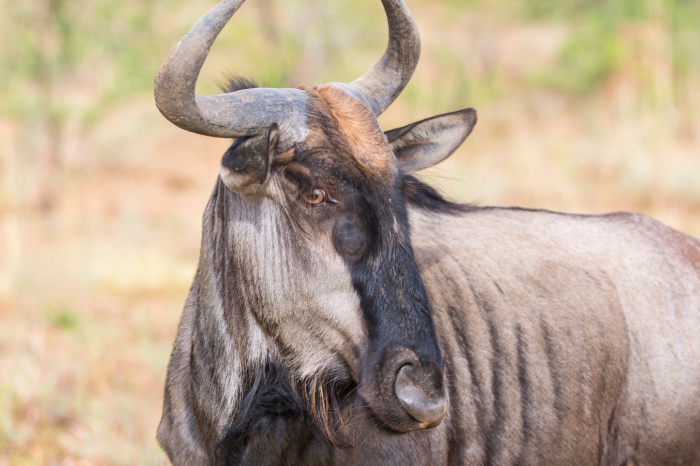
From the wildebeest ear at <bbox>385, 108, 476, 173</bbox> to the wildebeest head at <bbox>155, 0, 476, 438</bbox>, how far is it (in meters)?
0.45

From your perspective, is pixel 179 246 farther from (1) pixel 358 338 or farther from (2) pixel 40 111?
(1) pixel 358 338

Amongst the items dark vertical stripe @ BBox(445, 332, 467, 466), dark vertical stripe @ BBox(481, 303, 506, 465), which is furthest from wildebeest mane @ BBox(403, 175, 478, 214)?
dark vertical stripe @ BBox(445, 332, 467, 466)

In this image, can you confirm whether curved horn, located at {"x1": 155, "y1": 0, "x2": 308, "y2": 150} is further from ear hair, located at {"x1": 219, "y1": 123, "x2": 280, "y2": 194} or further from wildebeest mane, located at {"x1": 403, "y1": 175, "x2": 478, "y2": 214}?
wildebeest mane, located at {"x1": 403, "y1": 175, "x2": 478, "y2": 214}

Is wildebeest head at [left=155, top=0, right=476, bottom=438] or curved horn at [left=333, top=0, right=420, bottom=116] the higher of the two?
curved horn at [left=333, top=0, right=420, bottom=116]

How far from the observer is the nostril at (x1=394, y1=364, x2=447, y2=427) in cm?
232

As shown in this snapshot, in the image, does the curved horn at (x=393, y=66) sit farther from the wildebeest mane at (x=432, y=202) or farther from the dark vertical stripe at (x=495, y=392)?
the dark vertical stripe at (x=495, y=392)

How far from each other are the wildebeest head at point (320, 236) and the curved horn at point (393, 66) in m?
0.29

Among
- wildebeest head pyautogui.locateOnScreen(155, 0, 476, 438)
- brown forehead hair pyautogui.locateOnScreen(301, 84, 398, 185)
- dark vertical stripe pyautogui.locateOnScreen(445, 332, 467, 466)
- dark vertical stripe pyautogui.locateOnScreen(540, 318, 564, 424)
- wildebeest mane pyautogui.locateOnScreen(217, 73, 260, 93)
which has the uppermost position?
wildebeest mane pyautogui.locateOnScreen(217, 73, 260, 93)

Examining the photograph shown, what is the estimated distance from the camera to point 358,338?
8.14ft

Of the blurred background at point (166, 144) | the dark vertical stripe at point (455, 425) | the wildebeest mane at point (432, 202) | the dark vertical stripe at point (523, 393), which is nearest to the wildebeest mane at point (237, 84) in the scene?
the blurred background at point (166, 144)

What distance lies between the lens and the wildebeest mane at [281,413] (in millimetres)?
2648

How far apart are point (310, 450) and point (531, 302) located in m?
1.44

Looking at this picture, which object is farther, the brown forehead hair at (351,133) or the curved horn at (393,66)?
the curved horn at (393,66)

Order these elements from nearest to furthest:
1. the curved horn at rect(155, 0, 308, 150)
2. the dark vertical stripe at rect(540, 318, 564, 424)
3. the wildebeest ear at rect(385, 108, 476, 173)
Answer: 1. the curved horn at rect(155, 0, 308, 150)
2. the wildebeest ear at rect(385, 108, 476, 173)
3. the dark vertical stripe at rect(540, 318, 564, 424)
